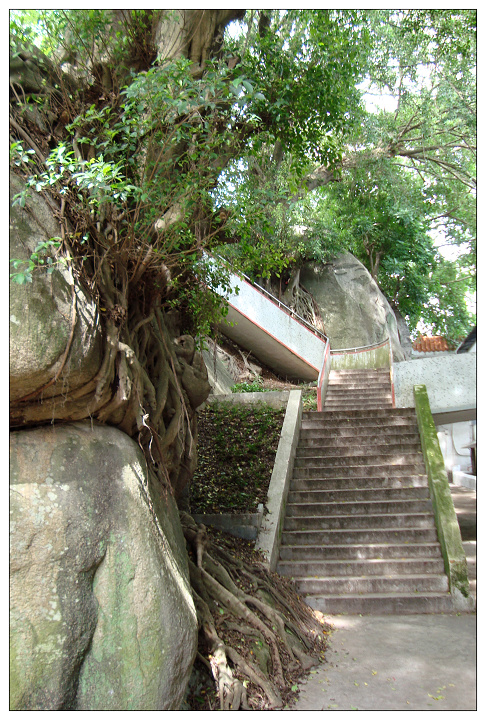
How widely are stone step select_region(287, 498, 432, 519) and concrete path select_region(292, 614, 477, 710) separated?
1.75 metres

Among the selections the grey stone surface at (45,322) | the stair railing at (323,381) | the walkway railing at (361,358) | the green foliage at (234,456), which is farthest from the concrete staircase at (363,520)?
the grey stone surface at (45,322)

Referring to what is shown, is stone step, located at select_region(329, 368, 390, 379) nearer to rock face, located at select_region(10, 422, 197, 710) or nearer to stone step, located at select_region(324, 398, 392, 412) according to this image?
stone step, located at select_region(324, 398, 392, 412)

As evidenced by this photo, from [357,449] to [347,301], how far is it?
9964mm

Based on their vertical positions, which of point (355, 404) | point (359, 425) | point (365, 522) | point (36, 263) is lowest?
point (365, 522)

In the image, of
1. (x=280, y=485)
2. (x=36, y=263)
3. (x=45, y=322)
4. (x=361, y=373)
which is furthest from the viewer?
(x=361, y=373)

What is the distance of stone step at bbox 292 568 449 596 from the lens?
6.20m

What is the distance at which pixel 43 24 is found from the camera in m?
4.22

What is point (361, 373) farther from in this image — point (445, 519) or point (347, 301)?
point (445, 519)

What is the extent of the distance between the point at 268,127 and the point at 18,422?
3.69 meters

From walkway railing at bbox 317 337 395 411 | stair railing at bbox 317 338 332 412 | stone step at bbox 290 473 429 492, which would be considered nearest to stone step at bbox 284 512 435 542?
stone step at bbox 290 473 429 492

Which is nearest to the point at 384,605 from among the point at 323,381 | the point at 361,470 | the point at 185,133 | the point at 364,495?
Result: the point at 364,495

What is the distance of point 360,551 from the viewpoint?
6758 mm
